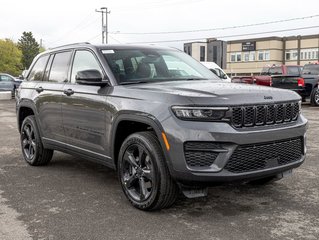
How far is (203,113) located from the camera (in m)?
3.83

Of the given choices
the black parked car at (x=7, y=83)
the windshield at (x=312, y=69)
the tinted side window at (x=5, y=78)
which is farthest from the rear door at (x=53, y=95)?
the tinted side window at (x=5, y=78)

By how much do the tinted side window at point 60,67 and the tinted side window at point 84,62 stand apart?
199 mm

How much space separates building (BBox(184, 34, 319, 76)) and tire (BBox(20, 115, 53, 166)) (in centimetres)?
5841

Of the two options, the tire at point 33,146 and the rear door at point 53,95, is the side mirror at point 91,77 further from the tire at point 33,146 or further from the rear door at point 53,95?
the tire at point 33,146

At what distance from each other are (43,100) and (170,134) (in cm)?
282

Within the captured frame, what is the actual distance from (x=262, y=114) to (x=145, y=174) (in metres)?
1.27

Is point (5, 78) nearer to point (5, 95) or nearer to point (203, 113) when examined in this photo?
point (5, 95)

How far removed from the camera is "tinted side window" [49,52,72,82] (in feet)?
18.9

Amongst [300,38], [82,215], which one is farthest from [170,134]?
Result: [300,38]

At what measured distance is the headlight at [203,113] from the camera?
3.82 meters

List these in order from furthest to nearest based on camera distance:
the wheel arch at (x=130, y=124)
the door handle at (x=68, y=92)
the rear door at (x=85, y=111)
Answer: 1. the door handle at (x=68, y=92)
2. the rear door at (x=85, y=111)
3. the wheel arch at (x=130, y=124)

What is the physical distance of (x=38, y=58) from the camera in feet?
22.4

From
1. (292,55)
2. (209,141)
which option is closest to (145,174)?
(209,141)

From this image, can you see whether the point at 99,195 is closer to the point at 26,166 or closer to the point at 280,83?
the point at 26,166
